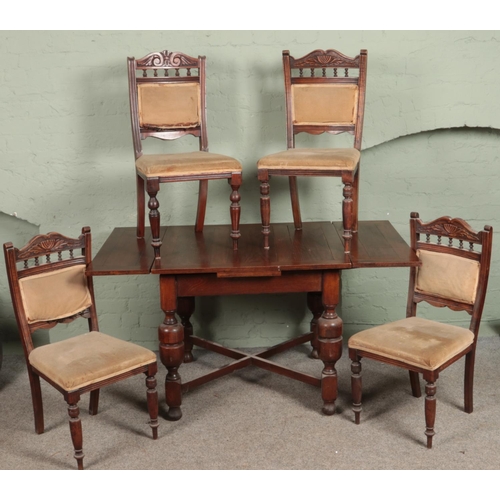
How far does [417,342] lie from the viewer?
13.4ft

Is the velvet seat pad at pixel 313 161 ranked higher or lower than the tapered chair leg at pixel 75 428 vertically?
higher

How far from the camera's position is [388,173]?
527cm

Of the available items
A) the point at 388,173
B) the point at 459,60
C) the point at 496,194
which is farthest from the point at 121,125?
the point at 496,194

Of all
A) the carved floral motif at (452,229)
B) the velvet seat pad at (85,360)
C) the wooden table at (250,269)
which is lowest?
the velvet seat pad at (85,360)

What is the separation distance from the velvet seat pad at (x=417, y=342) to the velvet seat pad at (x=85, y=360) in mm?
1166

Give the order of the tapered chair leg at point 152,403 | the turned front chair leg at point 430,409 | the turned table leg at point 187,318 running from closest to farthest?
the turned front chair leg at point 430,409 → the tapered chair leg at point 152,403 → the turned table leg at point 187,318

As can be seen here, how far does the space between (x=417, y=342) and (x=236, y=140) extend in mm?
1814

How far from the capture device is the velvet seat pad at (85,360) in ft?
12.6

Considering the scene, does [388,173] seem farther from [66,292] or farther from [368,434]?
[66,292]

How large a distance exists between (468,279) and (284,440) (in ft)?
4.31

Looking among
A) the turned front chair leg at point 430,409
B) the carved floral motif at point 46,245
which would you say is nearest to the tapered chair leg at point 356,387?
the turned front chair leg at point 430,409

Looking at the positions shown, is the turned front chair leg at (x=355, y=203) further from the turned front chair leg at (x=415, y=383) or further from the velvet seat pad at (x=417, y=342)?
the turned front chair leg at (x=415, y=383)

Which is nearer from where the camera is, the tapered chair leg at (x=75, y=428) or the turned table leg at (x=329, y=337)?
the tapered chair leg at (x=75, y=428)

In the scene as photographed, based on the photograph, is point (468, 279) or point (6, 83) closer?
point (468, 279)
